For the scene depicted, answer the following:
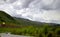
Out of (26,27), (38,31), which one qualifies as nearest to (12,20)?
(26,27)

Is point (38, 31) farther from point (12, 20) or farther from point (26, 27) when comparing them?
point (12, 20)

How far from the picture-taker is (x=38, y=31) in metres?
3.00

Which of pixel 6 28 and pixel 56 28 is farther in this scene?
pixel 6 28

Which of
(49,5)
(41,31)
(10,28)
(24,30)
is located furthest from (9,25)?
(49,5)

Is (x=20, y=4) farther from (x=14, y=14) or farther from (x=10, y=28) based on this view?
(x=10, y=28)

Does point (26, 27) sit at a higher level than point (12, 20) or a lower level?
lower

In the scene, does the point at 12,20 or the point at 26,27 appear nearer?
the point at 26,27

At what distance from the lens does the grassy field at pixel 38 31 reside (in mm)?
2905

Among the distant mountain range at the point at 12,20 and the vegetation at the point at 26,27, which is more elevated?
the distant mountain range at the point at 12,20

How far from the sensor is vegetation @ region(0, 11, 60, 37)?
293 centimetres

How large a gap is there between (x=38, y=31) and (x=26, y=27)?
0.25 metres

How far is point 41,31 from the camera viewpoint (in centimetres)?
298

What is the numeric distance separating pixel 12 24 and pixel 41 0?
28.4 inches

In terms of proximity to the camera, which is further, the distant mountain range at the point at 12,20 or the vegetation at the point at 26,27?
the distant mountain range at the point at 12,20
